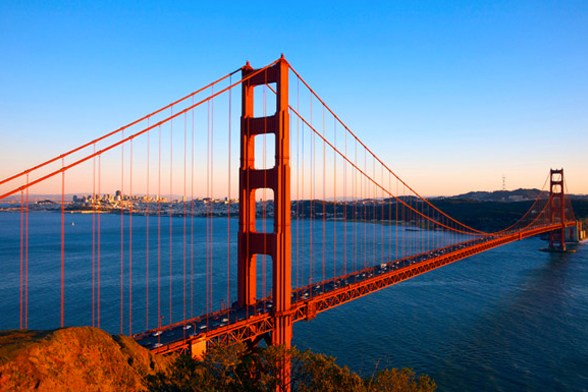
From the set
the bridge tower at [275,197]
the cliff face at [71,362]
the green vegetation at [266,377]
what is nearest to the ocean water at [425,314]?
the bridge tower at [275,197]

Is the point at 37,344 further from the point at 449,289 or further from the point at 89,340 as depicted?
the point at 449,289

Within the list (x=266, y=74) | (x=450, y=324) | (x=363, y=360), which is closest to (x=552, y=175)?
(x=450, y=324)

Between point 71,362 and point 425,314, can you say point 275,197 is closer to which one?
point 71,362

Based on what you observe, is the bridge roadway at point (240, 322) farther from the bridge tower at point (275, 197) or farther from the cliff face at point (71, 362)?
the cliff face at point (71, 362)

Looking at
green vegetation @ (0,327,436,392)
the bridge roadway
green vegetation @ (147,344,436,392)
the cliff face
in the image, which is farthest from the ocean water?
the cliff face

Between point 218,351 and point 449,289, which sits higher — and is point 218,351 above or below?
above

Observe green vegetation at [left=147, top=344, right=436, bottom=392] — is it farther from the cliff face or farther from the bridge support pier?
the bridge support pier
